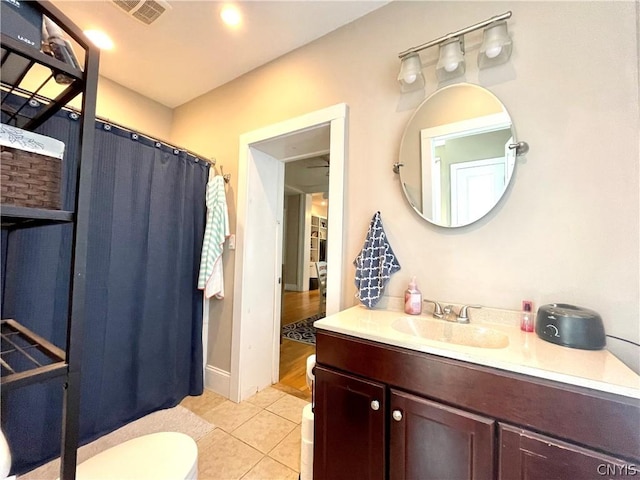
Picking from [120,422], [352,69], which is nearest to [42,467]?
[120,422]

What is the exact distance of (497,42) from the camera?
1.19m

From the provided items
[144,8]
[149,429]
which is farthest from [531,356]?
[144,8]

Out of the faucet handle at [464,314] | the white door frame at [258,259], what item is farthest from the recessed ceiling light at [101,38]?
the faucet handle at [464,314]

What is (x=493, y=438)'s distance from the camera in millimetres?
808

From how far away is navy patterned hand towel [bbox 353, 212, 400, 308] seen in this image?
4.73 ft

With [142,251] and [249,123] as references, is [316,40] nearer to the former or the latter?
[249,123]

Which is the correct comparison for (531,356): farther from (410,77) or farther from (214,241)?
(214,241)

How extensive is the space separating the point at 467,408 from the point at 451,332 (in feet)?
1.37

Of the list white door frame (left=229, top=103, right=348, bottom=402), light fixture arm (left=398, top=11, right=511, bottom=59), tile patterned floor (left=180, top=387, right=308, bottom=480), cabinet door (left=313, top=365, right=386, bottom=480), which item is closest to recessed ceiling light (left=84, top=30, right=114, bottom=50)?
white door frame (left=229, top=103, right=348, bottom=402)

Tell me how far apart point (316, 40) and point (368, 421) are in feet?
7.44

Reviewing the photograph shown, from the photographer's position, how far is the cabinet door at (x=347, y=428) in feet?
3.27


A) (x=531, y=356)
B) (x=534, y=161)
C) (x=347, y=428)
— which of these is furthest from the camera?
(x=534, y=161)

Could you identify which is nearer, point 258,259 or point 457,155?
point 457,155

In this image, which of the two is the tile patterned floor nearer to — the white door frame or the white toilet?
the white door frame
